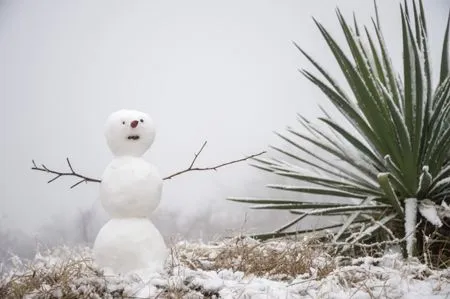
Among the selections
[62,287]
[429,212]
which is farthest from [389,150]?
[62,287]

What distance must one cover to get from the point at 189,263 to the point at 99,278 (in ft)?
1.69

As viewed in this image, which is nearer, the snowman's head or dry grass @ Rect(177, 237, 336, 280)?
dry grass @ Rect(177, 237, 336, 280)

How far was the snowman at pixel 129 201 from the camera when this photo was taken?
1.92 meters

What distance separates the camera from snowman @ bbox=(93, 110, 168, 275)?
192cm

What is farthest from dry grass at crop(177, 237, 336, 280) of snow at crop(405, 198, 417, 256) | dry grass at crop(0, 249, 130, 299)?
dry grass at crop(0, 249, 130, 299)

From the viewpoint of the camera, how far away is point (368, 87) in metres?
2.46

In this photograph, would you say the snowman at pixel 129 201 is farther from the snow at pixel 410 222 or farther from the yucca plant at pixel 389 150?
the snow at pixel 410 222

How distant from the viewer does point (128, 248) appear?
6.27ft

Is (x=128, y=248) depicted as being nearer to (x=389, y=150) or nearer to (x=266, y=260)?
(x=266, y=260)

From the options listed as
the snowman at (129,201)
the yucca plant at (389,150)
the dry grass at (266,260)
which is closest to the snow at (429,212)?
the yucca plant at (389,150)

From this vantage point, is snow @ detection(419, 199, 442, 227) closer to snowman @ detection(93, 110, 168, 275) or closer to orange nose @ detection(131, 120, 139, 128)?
snowman @ detection(93, 110, 168, 275)

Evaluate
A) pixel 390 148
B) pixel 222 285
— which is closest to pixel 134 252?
pixel 222 285

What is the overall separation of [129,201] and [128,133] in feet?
1.13

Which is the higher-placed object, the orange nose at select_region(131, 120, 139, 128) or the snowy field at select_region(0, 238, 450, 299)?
the orange nose at select_region(131, 120, 139, 128)
